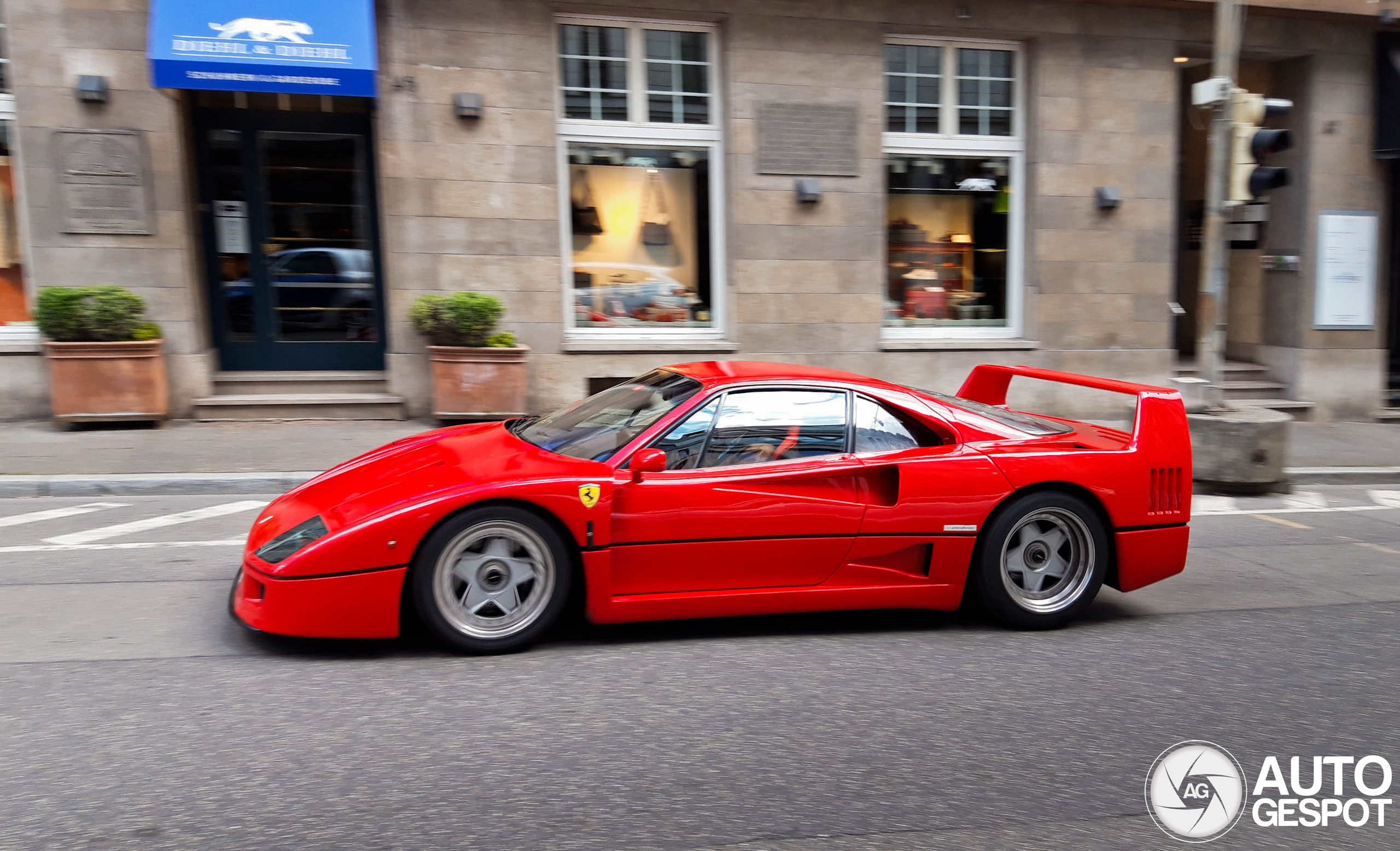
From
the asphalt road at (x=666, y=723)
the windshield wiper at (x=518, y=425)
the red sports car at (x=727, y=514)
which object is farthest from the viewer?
the windshield wiper at (x=518, y=425)

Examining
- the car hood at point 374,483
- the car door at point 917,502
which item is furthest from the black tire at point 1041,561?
the car hood at point 374,483

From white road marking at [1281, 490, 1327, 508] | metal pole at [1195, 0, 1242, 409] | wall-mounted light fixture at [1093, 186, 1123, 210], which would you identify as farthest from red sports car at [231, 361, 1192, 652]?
wall-mounted light fixture at [1093, 186, 1123, 210]

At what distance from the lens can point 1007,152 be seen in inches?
503

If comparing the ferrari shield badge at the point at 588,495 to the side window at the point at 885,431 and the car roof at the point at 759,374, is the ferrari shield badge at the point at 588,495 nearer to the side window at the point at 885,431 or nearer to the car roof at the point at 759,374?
the car roof at the point at 759,374

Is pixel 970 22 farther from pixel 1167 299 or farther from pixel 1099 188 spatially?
pixel 1167 299

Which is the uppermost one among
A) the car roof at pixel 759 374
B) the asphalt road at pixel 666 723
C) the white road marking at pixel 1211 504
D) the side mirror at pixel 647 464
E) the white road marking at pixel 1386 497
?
the car roof at pixel 759 374

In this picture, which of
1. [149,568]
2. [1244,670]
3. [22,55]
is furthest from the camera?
[22,55]

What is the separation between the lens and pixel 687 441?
185 inches

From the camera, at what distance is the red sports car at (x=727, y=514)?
168 inches

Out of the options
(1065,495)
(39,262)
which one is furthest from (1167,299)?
(39,262)

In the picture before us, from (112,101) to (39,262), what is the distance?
174cm

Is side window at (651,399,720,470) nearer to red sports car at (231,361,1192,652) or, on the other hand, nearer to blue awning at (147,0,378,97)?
red sports car at (231,361,1192,652)

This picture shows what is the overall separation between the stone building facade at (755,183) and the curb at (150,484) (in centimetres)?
274

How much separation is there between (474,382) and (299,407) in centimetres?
193
